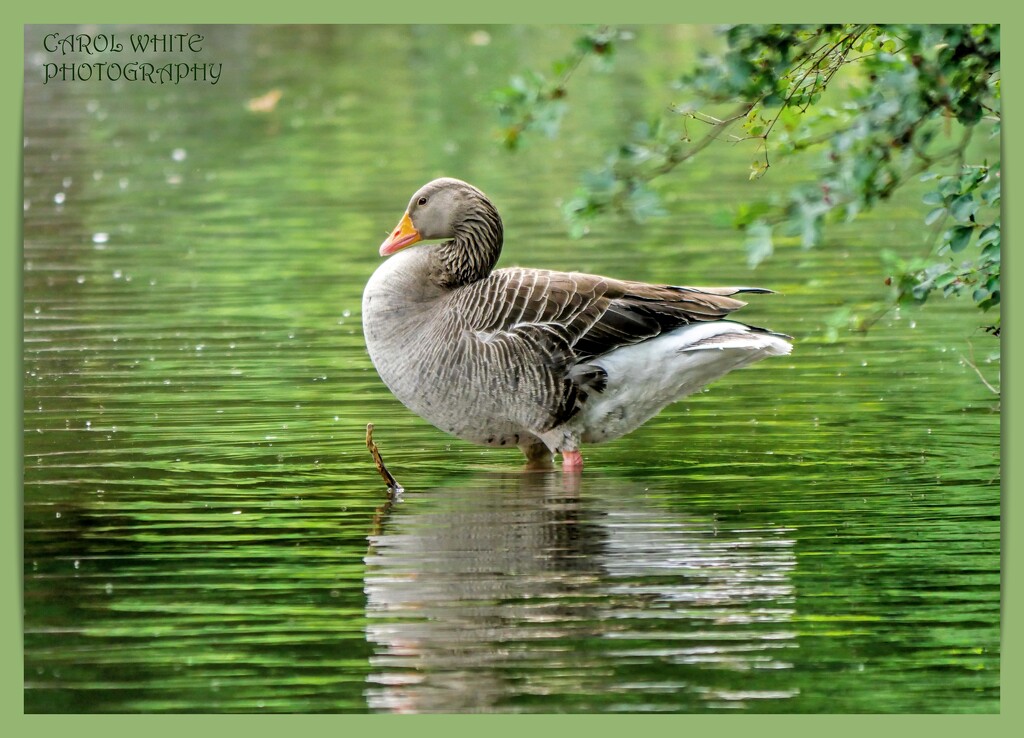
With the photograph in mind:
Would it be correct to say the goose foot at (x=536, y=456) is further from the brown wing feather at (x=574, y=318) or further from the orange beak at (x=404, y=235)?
the orange beak at (x=404, y=235)

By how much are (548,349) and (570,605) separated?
7.76 ft

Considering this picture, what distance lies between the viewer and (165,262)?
54.1 ft

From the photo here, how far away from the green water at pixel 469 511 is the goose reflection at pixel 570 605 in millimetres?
19

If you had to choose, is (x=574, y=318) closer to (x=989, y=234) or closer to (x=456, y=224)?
(x=456, y=224)

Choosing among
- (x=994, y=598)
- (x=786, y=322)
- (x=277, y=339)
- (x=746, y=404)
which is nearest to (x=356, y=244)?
(x=277, y=339)

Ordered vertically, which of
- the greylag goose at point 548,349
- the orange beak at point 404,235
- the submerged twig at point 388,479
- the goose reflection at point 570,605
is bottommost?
the goose reflection at point 570,605

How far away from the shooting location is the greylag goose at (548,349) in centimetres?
962

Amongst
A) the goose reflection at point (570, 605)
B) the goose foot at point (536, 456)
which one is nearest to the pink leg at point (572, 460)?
the goose foot at point (536, 456)

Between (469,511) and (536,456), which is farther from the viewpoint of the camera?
(536,456)

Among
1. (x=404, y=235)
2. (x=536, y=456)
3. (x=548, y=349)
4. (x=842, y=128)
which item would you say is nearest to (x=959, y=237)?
(x=842, y=128)

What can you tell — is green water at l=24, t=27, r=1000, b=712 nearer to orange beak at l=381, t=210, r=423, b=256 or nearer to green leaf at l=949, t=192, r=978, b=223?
orange beak at l=381, t=210, r=423, b=256

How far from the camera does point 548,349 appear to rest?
31.6ft

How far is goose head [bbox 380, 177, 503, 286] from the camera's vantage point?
33.4 feet

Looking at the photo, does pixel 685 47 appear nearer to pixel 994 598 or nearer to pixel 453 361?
pixel 453 361
